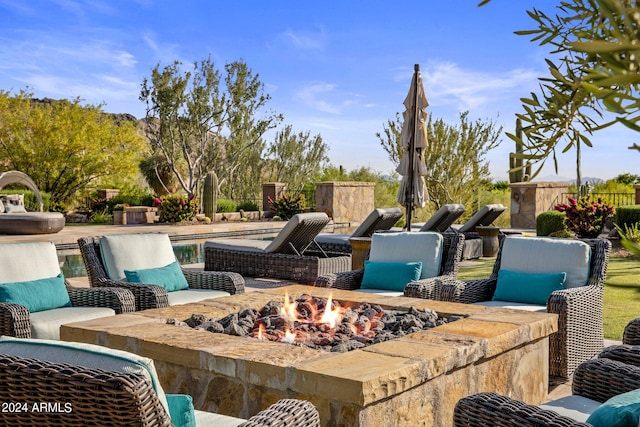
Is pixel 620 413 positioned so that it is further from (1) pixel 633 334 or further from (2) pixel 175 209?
(2) pixel 175 209

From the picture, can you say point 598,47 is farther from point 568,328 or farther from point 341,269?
point 341,269

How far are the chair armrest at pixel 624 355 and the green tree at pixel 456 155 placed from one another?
1710 centimetres

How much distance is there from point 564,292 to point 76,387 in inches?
138

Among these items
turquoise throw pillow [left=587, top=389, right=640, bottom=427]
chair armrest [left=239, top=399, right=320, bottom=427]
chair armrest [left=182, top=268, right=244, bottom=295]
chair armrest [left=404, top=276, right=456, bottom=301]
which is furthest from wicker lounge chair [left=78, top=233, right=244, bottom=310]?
turquoise throw pillow [left=587, top=389, right=640, bottom=427]

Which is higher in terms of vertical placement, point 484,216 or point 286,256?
point 484,216

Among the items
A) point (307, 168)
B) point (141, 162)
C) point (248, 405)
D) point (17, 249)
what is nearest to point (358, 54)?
point (17, 249)

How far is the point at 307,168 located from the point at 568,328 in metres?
26.0

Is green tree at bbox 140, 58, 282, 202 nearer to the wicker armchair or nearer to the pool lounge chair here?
the pool lounge chair

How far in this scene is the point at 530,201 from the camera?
Result: 52.6 feet

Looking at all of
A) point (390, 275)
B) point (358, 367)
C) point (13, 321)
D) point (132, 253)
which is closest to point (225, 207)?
point (132, 253)

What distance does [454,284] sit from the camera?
514 centimetres

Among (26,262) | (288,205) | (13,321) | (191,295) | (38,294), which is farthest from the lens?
(288,205)

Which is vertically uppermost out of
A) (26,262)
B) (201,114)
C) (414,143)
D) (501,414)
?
(201,114)

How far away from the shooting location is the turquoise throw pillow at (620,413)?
215 cm
